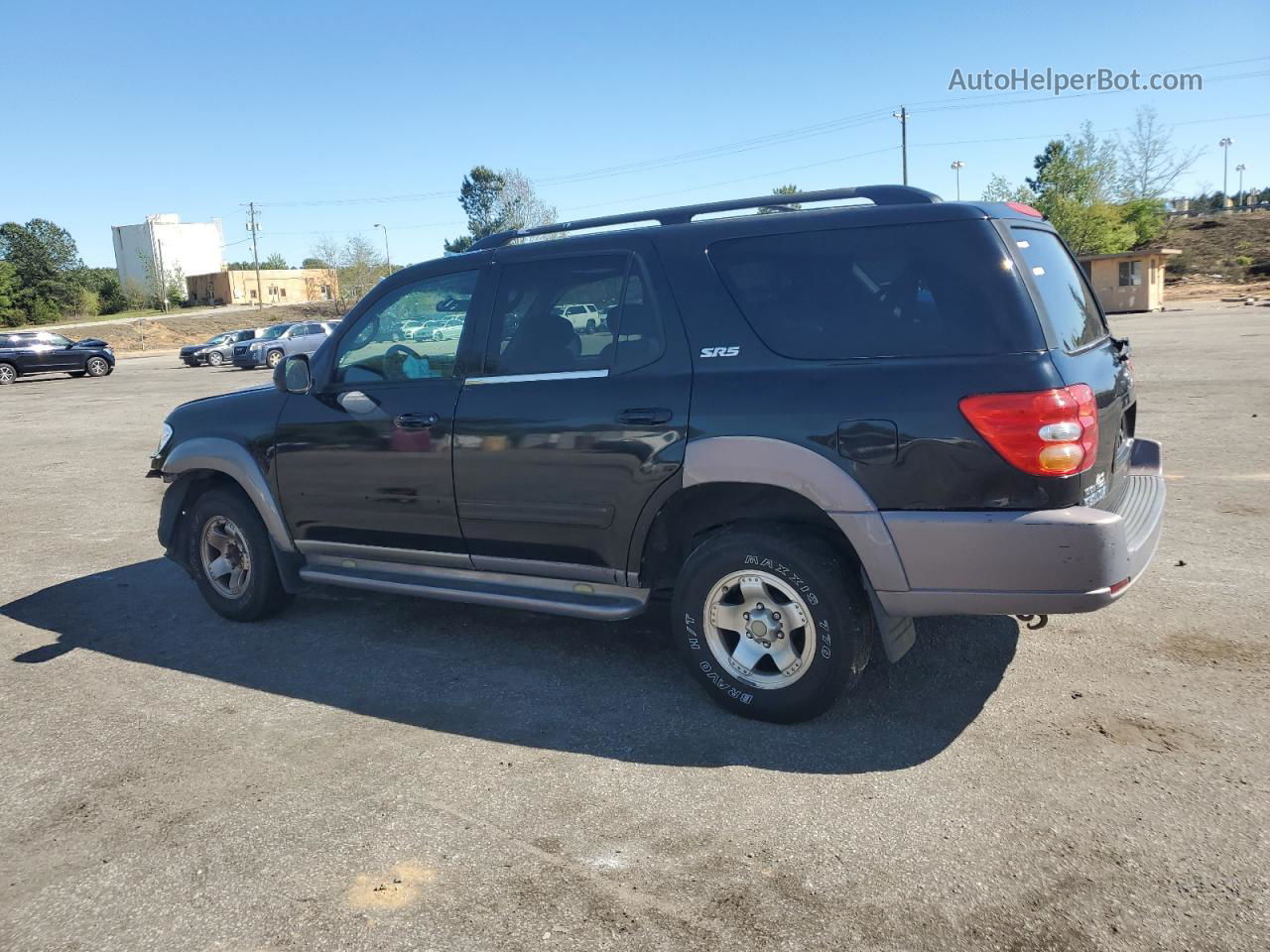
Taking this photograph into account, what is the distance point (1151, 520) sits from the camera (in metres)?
4.14

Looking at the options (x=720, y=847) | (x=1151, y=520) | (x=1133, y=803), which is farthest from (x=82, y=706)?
(x=1151, y=520)

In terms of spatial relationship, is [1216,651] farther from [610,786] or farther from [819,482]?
[610,786]

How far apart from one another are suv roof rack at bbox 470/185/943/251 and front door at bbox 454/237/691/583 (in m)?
0.23

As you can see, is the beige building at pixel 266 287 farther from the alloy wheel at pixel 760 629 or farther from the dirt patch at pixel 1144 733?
the dirt patch at pixel 1144 733

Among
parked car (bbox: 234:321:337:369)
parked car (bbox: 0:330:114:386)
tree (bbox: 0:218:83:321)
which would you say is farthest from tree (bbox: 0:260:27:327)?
parked car (bbox: 234:321:337:369)

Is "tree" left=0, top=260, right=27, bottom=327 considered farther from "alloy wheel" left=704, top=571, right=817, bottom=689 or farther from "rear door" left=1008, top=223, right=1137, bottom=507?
"rear door" left=1008, top=223, right=1137, bottom=507

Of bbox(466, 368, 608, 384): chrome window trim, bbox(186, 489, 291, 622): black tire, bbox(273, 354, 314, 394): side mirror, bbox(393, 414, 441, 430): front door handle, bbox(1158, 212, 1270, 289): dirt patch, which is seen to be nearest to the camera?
bbox(466, 368, 608, 384): chrome window trim

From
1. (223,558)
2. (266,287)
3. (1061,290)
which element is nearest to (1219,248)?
(1061,290)

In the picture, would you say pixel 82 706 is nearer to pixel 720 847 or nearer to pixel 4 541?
pixel 720 847

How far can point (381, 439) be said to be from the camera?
4.98 metres

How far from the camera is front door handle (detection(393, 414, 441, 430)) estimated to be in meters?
4.80

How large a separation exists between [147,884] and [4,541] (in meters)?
6.62

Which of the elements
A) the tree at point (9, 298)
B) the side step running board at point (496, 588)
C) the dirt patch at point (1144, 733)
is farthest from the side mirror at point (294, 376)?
the tree at point (9, 298)

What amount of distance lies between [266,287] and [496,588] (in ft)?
326
